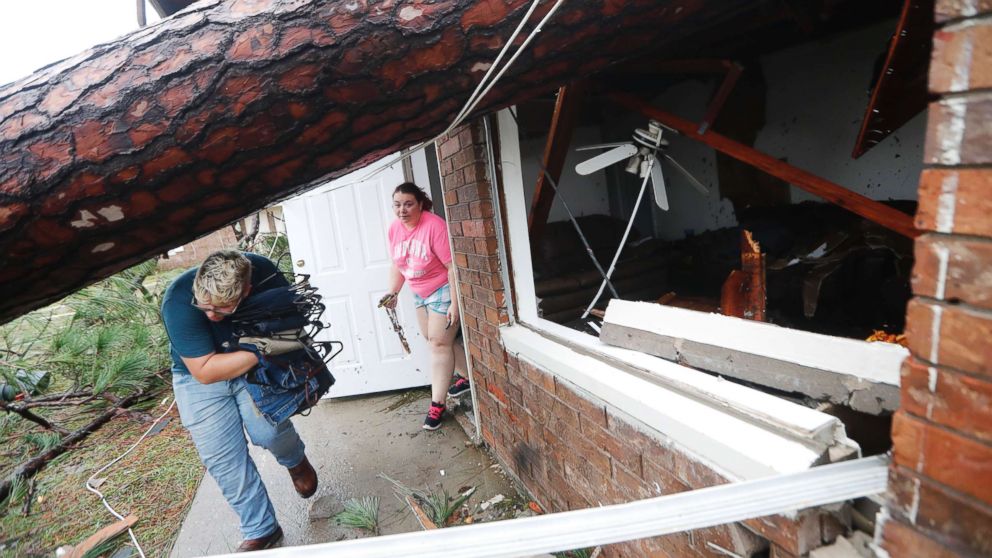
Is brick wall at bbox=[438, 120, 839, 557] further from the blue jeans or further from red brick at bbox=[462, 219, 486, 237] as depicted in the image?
the blue jeans

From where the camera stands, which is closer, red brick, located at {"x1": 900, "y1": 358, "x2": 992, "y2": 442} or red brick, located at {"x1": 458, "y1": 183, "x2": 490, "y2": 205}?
red brick, located at {"x1": 900, "y1": 358, "x2": 992, "y2": 442}

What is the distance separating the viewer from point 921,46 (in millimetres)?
1596

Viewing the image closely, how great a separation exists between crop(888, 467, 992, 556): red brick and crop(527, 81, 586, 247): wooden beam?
210 cm

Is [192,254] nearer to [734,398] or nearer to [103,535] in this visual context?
[103,535]

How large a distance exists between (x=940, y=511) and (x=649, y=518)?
1.49 feet

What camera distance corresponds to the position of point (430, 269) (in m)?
3.46

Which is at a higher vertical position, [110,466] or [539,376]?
[539,376]

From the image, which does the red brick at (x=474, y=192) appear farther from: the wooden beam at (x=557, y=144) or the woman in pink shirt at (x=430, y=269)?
the woman in pink shirt at (x=430, y=269)

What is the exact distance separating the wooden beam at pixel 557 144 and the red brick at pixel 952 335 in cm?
196

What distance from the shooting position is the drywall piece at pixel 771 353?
109cm

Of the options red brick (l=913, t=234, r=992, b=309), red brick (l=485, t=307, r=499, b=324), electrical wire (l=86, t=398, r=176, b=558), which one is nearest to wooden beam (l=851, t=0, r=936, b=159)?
red brick (l=913, t=234, r=992, b=309)

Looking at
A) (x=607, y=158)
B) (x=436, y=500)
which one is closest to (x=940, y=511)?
(x=607, y=158)

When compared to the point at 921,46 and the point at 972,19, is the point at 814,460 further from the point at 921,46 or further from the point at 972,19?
the point at 921,46

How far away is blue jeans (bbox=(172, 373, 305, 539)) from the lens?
8.07 ft
